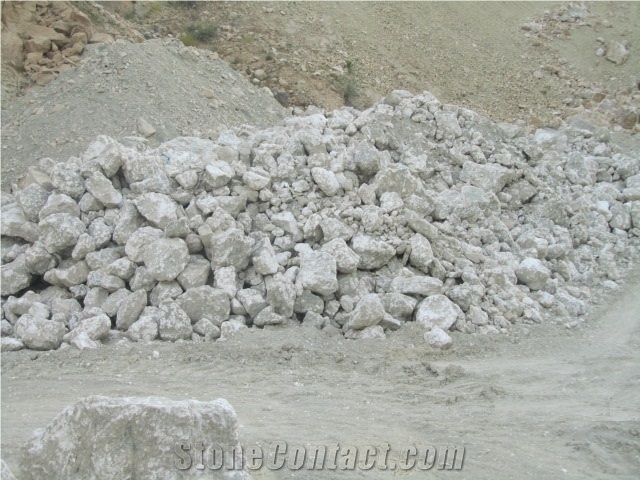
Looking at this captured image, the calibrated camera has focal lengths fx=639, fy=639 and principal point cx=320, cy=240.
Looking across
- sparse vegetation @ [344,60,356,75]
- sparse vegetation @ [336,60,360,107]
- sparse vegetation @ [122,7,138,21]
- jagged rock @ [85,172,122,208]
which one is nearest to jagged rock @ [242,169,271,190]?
jagged rock @ [85,172,122,208]

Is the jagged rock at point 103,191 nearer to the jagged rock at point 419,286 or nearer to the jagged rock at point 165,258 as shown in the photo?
the jagged rock at point 165,258

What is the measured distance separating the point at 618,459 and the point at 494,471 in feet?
3.42

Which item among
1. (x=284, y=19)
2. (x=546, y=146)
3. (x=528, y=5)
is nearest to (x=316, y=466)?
(x=546, y=146)

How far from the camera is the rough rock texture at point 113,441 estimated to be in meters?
3.20

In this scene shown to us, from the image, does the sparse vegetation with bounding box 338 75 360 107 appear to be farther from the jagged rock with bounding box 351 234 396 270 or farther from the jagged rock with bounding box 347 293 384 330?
the jagged rock with bounding box 347 293 384 330

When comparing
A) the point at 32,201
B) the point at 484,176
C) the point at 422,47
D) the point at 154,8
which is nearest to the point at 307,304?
the point at 32,201

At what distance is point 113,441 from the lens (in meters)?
3.22

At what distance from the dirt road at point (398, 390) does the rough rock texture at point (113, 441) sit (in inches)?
39.9

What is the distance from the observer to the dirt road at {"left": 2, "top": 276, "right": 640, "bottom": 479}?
4.73 m

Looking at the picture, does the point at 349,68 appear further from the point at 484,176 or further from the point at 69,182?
the point at 69,182

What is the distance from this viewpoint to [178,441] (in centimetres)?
326

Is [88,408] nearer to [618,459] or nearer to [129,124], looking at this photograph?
[618,459]

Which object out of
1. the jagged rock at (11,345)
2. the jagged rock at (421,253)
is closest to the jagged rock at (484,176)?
the jagged rock at (421,253)

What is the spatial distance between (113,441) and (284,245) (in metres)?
4.41
